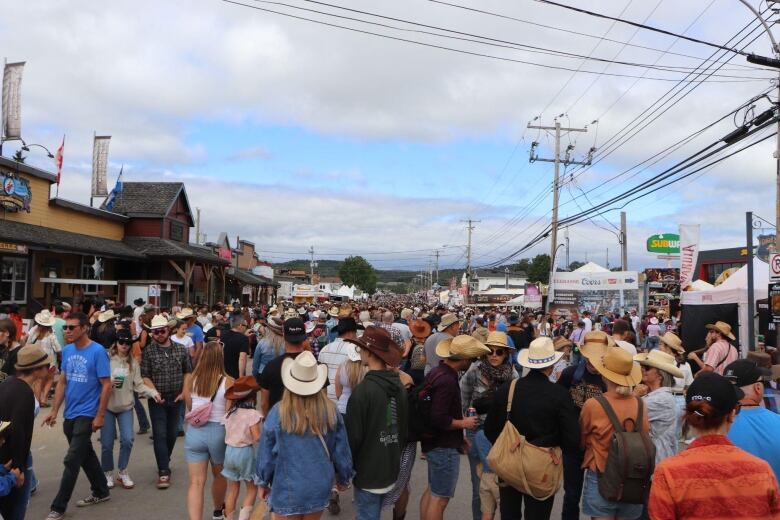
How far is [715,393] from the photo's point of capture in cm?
260

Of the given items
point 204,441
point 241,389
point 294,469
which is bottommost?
point 204,441

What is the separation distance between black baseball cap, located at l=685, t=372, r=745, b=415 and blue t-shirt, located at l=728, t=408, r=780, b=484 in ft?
2.16

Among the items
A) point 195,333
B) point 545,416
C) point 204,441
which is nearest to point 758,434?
point 545,416

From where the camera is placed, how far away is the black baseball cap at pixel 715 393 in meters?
2.58

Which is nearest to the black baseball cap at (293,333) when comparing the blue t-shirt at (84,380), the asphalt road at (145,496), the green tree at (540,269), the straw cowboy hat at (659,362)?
the asphalt road at (145,496)

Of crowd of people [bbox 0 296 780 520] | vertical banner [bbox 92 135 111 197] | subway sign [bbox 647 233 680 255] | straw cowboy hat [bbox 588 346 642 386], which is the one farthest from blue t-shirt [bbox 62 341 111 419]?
subway sign [bbox 647 233 680 255]

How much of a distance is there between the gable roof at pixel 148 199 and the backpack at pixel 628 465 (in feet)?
93.2

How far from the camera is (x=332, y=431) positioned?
3824 mm

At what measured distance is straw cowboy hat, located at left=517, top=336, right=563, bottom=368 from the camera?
14.0 ft

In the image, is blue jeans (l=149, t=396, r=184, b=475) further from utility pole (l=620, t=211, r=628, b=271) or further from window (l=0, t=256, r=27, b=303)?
utility pole (l=620, t=211, r=628, b=271)

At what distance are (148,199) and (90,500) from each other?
27086 mm

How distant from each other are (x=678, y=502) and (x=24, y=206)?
71.7ft

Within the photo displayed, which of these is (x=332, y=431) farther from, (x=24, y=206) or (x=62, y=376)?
(x=24, y=206)

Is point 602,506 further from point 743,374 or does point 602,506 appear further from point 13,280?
point 13,280
